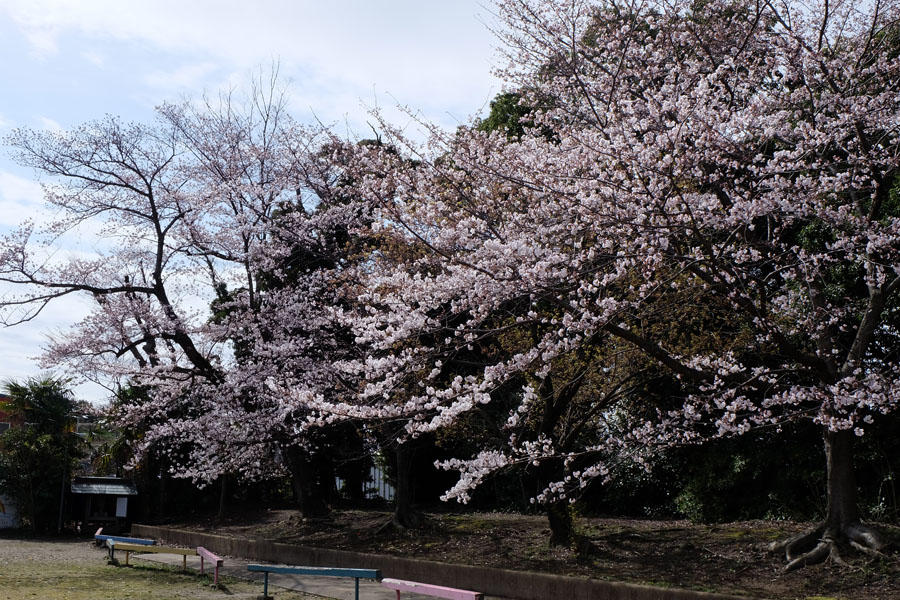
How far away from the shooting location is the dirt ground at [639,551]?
730 cm

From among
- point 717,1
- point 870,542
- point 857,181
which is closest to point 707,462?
point 870,542

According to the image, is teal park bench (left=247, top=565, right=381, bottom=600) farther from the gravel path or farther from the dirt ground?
the gravel path

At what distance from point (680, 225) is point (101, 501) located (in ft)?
59.4

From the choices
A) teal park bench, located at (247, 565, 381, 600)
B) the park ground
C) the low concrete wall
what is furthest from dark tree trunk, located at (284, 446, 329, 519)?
teal park bench, located at (247, 565, 381, 600)

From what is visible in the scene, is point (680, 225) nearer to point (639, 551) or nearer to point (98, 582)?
point (639, 551)

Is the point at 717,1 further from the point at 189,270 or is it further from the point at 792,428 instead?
the point at 189,270

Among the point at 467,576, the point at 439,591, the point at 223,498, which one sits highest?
the point at 223,498

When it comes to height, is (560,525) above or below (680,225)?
below

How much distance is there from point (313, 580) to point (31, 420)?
1333 cm

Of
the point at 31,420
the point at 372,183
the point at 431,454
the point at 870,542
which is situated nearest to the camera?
the point at 870,542

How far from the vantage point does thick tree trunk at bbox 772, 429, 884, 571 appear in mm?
7906

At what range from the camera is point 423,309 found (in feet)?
27.6

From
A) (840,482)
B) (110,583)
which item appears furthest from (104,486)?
(840,482)

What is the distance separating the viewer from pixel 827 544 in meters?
7.95
